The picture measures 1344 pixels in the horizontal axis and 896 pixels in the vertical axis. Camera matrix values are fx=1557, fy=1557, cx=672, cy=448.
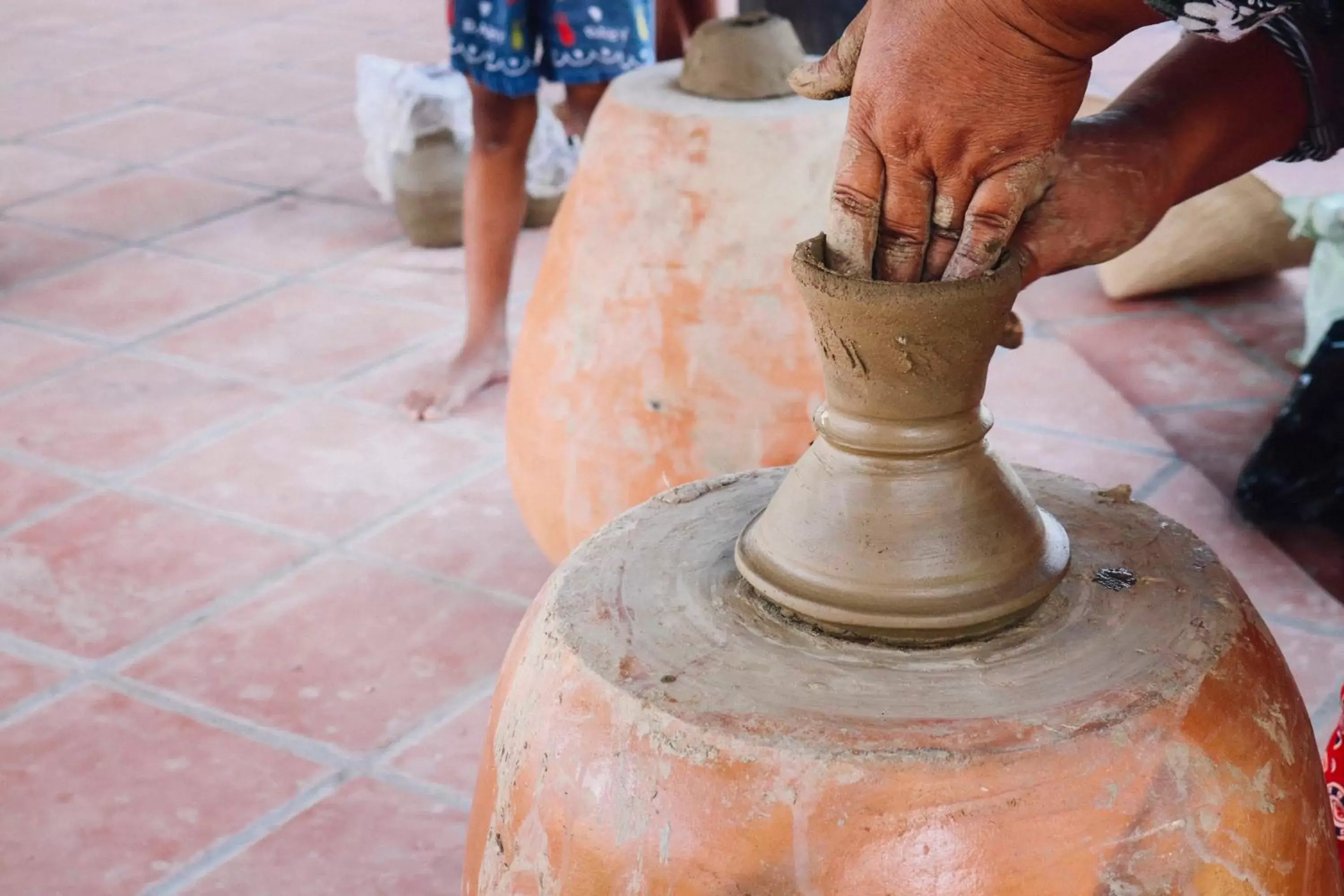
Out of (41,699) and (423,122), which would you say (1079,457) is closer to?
(41,699)

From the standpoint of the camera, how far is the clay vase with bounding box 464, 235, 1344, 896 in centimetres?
104

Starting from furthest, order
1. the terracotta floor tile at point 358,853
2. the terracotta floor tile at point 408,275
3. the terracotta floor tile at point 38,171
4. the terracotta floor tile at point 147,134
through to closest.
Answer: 1. the terracotta floor tile at point 147,134
2. the terracotta floor tile at point 38,171
3. the terracotta floor tile at point 408,275
4. the terracotta floor tile at point 358,853

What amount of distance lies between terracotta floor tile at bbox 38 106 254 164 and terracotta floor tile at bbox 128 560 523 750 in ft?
10.4

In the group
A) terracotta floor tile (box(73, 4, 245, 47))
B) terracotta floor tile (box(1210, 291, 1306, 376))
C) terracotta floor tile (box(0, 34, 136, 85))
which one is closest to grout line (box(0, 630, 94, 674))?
terracotta floor tile (box(1210, 291, 1306, 376))

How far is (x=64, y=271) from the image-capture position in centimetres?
430

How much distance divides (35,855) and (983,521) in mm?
1427

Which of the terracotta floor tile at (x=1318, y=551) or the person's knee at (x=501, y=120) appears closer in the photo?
the terracotta floor tile at (x=1318, y=551)

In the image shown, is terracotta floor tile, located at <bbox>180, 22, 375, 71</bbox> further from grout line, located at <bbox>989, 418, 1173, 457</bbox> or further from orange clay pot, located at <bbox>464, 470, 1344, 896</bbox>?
orange clay pot, located at <bbox>464, 470, 1344, 896</bbox>

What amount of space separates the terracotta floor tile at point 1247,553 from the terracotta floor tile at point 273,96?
3684 millimetres

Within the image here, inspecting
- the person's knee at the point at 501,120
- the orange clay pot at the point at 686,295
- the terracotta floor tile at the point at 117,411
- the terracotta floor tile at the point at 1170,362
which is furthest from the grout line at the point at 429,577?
the terracotta floor tile at the point at 1170,362

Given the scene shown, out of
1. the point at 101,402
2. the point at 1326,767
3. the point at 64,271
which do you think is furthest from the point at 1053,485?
the point at 64,271

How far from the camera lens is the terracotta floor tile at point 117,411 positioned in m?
3.25

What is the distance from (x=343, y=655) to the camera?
8.17ft

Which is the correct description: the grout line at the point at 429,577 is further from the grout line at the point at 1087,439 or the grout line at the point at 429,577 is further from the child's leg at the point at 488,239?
the grout line at the point at 1087,439
